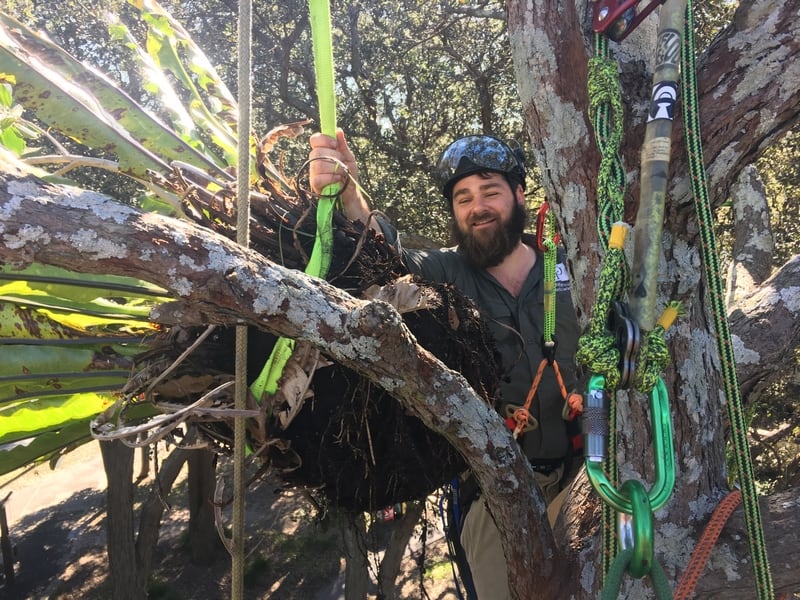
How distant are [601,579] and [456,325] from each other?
637mm

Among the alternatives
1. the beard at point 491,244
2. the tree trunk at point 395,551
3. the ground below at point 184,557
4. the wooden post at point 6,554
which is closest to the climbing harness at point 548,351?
the beard at point 491,244

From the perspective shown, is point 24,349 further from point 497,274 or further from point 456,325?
point 497,274

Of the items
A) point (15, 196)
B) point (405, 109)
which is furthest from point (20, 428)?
point (405, 109)

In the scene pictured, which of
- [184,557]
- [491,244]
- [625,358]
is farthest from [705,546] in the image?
[184,557]

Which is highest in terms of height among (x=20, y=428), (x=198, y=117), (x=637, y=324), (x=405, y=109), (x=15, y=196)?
(x=405, y=109)

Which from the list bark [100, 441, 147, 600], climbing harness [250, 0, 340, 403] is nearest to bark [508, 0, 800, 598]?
climbing harness [250, 0, 340, 403]

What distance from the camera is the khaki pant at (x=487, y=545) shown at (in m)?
1.93

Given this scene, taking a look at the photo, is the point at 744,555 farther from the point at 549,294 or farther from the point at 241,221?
the point at 241,221

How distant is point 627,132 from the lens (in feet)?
3.84

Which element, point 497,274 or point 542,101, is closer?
point 542,101

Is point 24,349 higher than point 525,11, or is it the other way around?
point 525,11

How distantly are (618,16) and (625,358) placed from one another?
65 centimetres

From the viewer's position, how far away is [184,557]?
30.6ft

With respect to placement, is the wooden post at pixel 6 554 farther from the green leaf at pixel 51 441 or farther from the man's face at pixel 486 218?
the man's face at pixel 486 218
